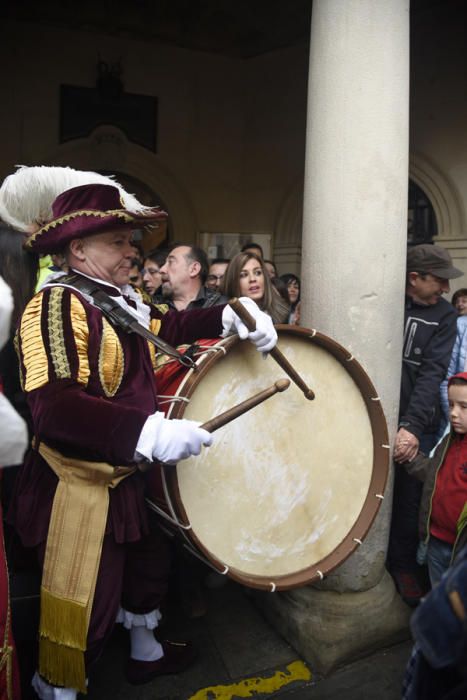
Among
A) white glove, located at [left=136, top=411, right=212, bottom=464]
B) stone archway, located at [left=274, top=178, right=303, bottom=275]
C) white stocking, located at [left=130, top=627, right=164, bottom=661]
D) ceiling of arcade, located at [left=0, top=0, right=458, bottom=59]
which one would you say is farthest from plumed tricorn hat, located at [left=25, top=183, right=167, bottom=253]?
stone archway, located at [left=274, top=178, right=303, bottom=275]

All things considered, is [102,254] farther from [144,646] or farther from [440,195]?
[440,195]

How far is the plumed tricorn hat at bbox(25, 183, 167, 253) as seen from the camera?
1.95 meters

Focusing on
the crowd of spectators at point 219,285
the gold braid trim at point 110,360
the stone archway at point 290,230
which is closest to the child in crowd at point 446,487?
the crowd of spectators at point 219,285

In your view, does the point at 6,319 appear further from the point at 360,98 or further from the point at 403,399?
the point at 403,399

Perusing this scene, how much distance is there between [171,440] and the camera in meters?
1.68

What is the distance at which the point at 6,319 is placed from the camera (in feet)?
3.05

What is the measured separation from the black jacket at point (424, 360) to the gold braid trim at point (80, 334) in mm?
1652

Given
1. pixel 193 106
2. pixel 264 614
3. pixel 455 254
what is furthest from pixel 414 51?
pixel 264 614

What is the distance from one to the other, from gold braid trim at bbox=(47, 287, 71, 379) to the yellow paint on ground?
5.02ft

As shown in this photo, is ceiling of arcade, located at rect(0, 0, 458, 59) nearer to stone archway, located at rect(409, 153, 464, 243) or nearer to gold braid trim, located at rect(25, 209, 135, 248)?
stone archway, located at rect(409, 153, 464, 243)

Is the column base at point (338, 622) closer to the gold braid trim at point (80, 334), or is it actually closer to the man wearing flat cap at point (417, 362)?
the man wearing flat cap at point (417, 362)

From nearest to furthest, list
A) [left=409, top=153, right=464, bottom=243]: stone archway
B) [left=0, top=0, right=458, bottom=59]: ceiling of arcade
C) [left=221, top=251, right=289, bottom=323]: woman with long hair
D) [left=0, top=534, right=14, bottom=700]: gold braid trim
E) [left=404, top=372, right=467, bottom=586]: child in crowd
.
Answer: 1. [left=0, top=534, right=14, bottom=700]: gold braid trim
2. [left=404, top=372, right=467, bottom=586]: child in crowd
3. [left=221, top=251, right=289, bottom=323]: woman with long hair
4. [left=409, top=153, right=464, bottom=243]: stone archway
5. [left=0, top=0, right=458, bottom=59]: ceiling of arcade

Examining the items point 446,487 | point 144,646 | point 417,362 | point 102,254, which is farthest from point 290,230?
point 144,646

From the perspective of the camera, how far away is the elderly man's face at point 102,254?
204cm
